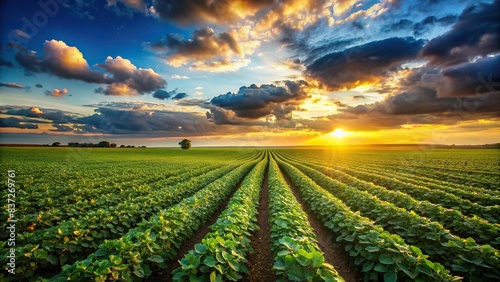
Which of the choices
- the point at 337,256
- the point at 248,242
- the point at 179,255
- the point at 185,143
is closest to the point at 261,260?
the point at 248,242

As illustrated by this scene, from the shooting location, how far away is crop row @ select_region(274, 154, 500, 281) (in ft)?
16.1

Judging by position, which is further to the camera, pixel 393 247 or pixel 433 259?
pixel 433 259

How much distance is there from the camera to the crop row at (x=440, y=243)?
489 cm

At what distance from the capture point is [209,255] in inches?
182

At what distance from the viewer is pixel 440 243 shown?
6180 mm

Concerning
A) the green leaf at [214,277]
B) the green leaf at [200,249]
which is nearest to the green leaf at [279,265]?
the green leaf at [214,277]

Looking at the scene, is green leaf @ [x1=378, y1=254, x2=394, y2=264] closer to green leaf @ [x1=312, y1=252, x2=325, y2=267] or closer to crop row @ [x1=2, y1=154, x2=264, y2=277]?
green leaf @ [x1=312, y1=252, x2=325, y2=267]

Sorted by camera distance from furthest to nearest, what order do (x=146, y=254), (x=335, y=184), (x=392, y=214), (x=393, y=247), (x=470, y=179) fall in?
(x=470, y=179)
(x=335, y=184)
(x=392, y=214)
(x=146, y=254)
(x=393, y=247)

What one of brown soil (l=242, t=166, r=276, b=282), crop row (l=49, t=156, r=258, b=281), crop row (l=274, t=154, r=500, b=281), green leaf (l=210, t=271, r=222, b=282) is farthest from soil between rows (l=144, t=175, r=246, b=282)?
crop row (l=274, t=154, r=500, b=281)

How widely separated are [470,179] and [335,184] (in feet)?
50.8

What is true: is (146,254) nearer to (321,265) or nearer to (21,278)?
(21,278)

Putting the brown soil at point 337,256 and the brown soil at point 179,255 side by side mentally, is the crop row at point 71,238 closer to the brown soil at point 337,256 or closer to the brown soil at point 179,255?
the brown soil at point 179,255

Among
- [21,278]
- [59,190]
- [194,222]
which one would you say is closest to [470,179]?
[194,222]

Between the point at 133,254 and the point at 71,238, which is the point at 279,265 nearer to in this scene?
the point at 133,254
